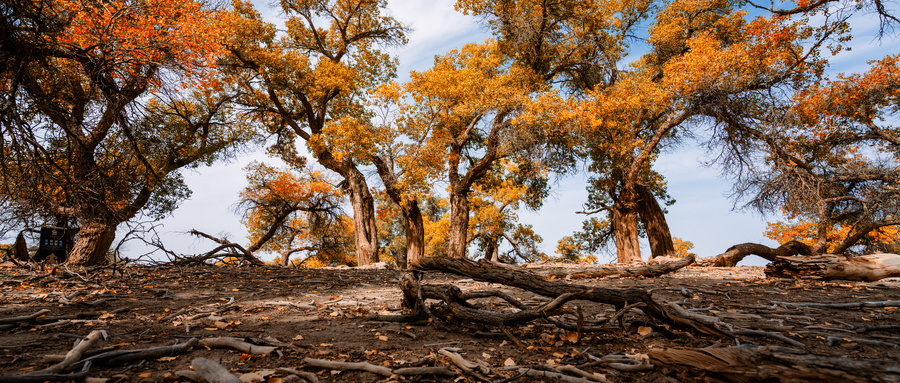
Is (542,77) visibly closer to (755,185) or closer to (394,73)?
(394,73)

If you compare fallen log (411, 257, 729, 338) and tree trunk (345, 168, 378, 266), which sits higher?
tree trunk (345, 168, 378, 266)

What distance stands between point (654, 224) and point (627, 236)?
1.43 metres

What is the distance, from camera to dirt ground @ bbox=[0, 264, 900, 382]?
2811 mm

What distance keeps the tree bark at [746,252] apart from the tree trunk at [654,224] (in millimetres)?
3223

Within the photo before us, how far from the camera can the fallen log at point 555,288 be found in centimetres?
350

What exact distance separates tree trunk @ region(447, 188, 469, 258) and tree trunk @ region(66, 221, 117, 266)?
8815mm

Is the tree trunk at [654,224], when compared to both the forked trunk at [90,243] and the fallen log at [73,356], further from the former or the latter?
the forked trunk at [90,243]

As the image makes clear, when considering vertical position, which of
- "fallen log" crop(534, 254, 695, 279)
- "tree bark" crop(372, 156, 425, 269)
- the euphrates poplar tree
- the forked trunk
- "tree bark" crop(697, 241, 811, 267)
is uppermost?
the euphrates poplar tree

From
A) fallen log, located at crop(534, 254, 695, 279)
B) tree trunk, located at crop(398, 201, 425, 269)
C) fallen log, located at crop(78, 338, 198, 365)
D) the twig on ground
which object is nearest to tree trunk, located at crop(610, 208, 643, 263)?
fallen log, located at crop(534, 254, 695, 279)

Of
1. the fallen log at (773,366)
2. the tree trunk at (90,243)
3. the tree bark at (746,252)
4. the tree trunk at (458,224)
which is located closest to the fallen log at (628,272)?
the tree bark at (746,252)

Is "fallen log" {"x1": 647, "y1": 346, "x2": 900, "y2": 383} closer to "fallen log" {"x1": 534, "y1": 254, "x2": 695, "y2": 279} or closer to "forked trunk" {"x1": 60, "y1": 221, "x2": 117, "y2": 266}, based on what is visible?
"fallen log" {"x1": 534, "y1": 254, "x2": 695, "y2": 279}

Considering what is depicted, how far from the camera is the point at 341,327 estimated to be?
399 centimetres

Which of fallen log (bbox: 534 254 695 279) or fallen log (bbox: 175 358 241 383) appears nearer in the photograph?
fallen log (bbox: 175 358 241 383)

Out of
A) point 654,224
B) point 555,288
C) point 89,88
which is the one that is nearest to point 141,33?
point 89,88
